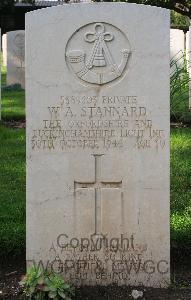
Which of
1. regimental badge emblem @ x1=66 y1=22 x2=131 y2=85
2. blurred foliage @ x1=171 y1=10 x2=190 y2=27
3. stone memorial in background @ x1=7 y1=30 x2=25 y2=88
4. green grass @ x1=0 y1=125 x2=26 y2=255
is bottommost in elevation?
green grass @ x1=0 y1=125 x2=26 y2=255

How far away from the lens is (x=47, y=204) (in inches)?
152

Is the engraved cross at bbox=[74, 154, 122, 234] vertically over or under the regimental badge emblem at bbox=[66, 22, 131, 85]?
under

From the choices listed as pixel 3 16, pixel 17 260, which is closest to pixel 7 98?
pixel 17 260

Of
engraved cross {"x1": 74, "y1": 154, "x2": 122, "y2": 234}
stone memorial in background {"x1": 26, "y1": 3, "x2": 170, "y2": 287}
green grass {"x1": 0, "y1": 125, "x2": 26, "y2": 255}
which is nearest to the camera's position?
stone memorial in background {"x1": 26, "y1": 3, "x2": 170, "y2": 287}

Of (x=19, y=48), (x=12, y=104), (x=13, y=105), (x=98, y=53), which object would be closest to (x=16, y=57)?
(x=19, y=48)

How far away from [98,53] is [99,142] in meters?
0.54

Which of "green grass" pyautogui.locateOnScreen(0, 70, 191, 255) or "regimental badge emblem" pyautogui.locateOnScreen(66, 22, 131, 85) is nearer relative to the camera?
"regimental badge emblem" pyautogui.locateOnScreen(66, 22, 131, 85)

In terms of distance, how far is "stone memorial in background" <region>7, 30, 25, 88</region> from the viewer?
15008mm

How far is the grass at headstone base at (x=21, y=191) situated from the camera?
4.41 metres

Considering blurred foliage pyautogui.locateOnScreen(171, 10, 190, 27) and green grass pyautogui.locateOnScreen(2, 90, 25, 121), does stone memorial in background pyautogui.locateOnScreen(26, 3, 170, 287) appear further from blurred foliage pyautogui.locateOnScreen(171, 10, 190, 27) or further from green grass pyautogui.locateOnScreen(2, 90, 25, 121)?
blurred foliage pyautogui.locateOnScreen(171, 10, 190, 27)

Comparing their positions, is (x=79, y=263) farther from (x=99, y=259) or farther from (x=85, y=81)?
(x=85, y=81)

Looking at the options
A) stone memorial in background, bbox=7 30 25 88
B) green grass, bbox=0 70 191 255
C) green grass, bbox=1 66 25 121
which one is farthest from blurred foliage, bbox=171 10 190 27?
green grass, bbox=0 70 191 255

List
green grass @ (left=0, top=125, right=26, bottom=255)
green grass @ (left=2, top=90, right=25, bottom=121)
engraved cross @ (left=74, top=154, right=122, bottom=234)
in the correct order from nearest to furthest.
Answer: engraved cross @ (left=74, top=154, right=122, bottom=234), green grass @ (left=0, top=125, right=26, bottom=255), green grass @ (left=2, top=90, right=25, bottom=121)

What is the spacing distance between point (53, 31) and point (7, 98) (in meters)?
9.59
